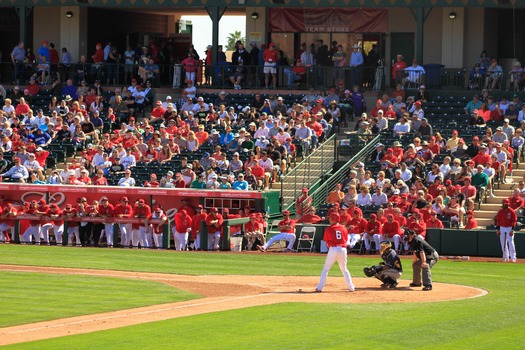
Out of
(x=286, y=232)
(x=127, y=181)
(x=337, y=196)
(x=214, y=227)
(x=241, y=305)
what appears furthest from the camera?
(x=127, y=181)

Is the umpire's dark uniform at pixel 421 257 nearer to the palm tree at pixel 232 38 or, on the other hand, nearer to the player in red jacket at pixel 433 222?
the player in red jacket at pixel 433 222

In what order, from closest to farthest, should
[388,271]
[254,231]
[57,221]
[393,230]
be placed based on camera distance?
[388,271] < [393,230] < [254,231] < [57,221]

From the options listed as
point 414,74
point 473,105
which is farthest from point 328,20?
point 473,105

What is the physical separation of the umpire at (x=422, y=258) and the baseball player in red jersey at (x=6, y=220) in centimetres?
1296

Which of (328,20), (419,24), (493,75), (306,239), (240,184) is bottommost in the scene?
(306,239)

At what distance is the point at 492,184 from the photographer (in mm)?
30594

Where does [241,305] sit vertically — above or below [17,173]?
below

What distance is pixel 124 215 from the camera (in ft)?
98.8

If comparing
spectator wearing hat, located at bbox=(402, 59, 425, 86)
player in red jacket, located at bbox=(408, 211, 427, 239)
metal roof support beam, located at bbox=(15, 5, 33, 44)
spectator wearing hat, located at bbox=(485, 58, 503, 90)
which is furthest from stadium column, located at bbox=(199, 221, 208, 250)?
metal roof support beam, located at bbox=(15, 5, 33, 44)

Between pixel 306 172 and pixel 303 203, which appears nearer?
pixel 303 203

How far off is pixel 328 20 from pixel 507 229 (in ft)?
53.7

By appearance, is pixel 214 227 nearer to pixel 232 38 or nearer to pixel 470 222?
pixel 470 222

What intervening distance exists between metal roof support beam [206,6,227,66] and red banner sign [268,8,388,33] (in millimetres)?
2345

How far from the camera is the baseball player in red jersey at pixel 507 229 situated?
2684 cm
